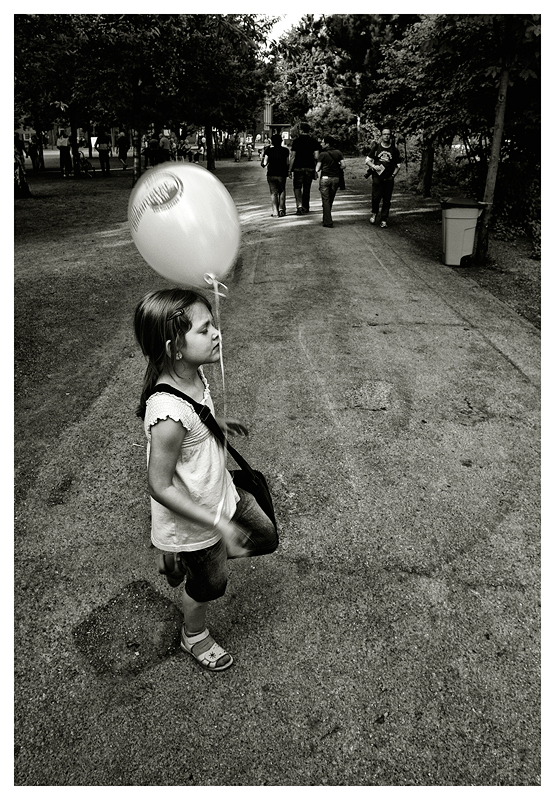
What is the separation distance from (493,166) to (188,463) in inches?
320

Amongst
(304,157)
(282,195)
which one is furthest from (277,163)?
(282,195)

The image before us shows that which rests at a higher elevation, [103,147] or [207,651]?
[103,147]

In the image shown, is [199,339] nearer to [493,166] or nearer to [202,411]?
[202,411]

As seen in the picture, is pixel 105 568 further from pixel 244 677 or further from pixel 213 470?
pixel 213 470

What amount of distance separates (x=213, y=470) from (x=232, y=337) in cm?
392

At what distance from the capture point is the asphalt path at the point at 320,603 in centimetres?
201

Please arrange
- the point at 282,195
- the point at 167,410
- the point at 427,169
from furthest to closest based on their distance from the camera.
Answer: the point at 427,169
the point at 282,195
the point at 167,410

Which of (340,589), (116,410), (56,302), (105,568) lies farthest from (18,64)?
(340,589)

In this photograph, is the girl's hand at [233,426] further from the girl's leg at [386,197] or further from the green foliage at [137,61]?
the girl's leg at [386,197]

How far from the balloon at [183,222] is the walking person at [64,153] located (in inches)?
852

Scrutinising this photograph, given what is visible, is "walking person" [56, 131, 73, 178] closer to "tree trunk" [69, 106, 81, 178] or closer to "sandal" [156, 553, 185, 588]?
"tree trunk" [69, 106, 81, 178]

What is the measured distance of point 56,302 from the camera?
6.63 m

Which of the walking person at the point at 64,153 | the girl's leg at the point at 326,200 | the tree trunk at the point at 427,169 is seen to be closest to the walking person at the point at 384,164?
the girl's leg at the point at 326,200

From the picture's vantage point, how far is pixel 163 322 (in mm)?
1832
